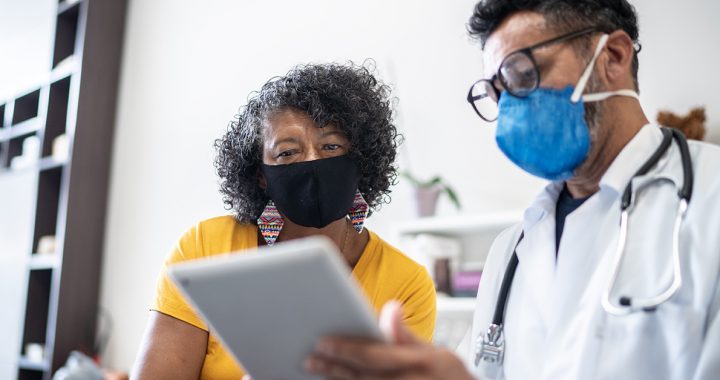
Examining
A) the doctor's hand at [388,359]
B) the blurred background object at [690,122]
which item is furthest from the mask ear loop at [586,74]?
the blurred background object at [690,122]

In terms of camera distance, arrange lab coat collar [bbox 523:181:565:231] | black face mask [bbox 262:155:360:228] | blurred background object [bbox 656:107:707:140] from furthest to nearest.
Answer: blurred background object [bbox 656:107:707:140] < black face mask [bbox 262:155:360:228] < lab coat collar [bbox 523:181:565:231]

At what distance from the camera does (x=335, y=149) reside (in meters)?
1.42

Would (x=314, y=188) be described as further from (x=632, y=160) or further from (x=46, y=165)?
(x=46, y=165)

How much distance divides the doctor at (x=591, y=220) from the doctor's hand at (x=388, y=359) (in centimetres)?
40

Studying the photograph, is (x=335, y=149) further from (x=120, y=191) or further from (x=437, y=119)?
(x=120, y=191)

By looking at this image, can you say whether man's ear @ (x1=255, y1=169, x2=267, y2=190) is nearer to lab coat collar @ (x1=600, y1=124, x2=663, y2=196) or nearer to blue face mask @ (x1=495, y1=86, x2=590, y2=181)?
blue face mask @ (x1=495, y1=86, x2=590, y2=181)

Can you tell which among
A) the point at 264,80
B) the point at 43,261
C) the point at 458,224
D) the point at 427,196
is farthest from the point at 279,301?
the point at 43,261

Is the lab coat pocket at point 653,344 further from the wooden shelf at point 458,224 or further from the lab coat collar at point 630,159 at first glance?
the wooden shelf at point 458,224

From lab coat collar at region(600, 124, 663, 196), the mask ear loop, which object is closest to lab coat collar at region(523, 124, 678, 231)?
lab coat collar at region(600, 124, 663, 196)

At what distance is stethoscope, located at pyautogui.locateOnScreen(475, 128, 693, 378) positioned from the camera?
0.91m

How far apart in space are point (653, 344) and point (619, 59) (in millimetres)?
500

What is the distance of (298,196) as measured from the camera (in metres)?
1.37

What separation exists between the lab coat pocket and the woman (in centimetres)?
51

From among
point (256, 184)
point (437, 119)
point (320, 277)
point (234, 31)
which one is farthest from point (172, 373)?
point (234, 31)
